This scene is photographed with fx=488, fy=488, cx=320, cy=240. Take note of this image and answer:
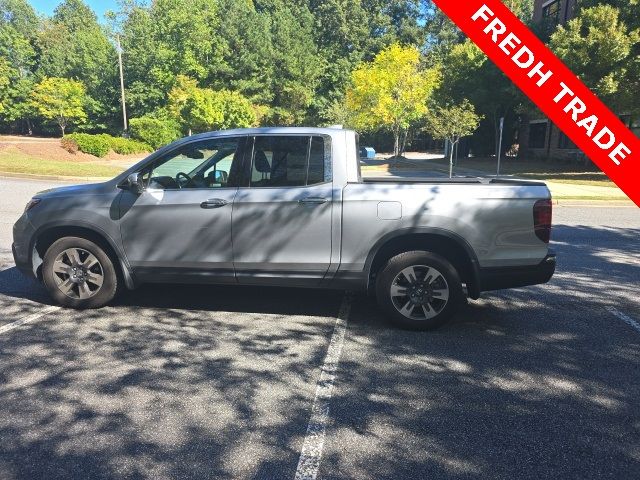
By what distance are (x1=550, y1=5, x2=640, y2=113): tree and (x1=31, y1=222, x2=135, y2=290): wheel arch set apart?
21483 mm

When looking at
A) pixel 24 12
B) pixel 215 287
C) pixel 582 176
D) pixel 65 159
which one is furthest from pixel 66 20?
pixel 215 287

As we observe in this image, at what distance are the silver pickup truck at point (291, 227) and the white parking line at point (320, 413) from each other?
59 centimetres

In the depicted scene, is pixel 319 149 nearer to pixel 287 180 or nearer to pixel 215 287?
pixel 287 180

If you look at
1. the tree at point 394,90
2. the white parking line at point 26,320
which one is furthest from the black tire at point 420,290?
the tree at point 394,90

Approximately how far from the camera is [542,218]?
14.1 ft

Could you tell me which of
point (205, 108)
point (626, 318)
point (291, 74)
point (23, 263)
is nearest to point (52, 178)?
point (23, 263)

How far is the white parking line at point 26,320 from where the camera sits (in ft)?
14.6

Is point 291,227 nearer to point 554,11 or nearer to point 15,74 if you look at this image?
point 554,11

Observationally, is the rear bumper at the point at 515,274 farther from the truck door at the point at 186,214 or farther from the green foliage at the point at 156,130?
the green foliage at the point at 156,130

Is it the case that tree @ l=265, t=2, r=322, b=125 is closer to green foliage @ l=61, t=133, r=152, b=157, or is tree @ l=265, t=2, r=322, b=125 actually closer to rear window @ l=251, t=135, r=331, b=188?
green foliage @ l=61, t=133, r=152, b=157

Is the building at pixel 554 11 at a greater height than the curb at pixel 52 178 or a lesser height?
greater

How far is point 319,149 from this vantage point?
455cm

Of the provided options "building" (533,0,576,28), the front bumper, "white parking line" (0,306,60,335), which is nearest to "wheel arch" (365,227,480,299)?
"white parking line" (0,306,60,335)

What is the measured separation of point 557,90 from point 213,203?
9.82 ft
